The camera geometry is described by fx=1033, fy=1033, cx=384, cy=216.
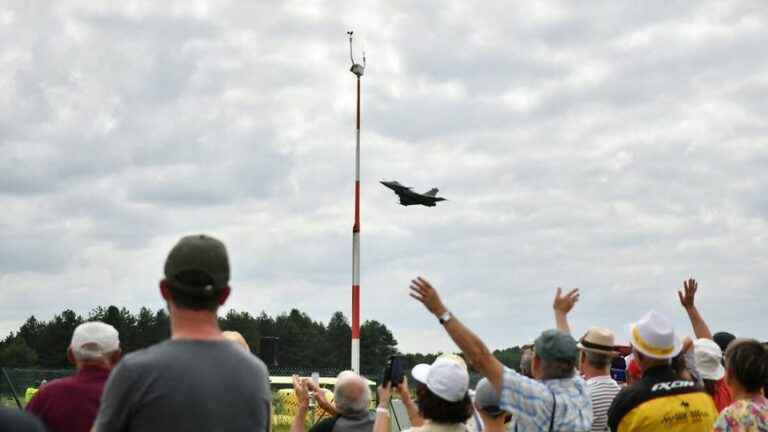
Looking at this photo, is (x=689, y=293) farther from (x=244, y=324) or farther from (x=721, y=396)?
(x=244, y=324)

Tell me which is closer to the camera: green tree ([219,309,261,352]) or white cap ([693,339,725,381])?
white cap ([693,339,725,381])

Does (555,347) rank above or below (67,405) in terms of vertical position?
above

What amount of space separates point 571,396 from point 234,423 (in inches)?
79.4

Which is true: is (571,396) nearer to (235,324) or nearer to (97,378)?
(97,378)

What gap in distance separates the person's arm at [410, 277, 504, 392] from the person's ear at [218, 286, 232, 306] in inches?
54.1

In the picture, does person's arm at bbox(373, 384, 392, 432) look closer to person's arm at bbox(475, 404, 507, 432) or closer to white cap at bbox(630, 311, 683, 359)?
person's arm at bbox(475, 404, 507, 432)

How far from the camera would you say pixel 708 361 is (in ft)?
20.2

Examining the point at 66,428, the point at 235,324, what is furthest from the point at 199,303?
the point at 235,324

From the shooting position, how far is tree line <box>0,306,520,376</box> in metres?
84.7

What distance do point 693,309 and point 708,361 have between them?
1.98ft

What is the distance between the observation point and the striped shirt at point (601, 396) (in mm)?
5938

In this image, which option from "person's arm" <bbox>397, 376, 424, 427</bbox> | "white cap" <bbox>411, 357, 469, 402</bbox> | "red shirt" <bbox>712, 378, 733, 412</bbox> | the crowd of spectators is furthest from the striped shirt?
"white cap" <bbox>411, 357, 469, 402</bbox>

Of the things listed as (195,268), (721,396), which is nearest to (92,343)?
(195,268)

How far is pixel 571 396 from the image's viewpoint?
15.0 feet
